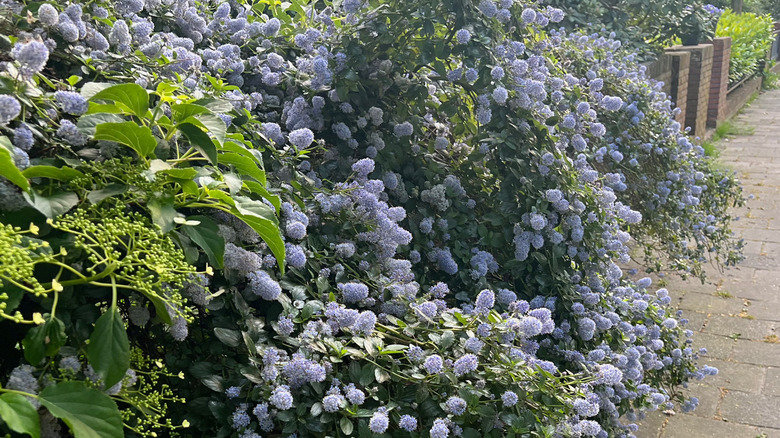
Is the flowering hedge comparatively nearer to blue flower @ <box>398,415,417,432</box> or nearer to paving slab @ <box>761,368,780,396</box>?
blue flower @ <box>398,415,417,432</box>

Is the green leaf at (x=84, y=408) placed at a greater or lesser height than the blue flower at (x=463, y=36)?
lesser

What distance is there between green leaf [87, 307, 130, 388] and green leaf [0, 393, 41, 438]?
0.45 ft

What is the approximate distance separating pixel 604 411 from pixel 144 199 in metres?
1.74

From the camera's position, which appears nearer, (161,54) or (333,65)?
(161,54)

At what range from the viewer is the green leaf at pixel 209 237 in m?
1.53

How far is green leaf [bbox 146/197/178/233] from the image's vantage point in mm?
1421

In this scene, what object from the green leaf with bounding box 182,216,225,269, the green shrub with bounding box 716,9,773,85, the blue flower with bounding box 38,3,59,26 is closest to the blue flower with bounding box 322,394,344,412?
the green leaf with bounding box 182,216,225,269

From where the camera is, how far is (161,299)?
1.37 meters

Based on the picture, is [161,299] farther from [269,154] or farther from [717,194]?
[717,194]

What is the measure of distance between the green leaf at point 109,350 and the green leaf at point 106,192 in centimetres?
24

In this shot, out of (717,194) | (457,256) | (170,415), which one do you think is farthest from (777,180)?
(170,415)

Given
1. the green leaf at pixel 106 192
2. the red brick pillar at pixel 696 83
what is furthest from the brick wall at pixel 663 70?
the green leaf at pixel 106 192

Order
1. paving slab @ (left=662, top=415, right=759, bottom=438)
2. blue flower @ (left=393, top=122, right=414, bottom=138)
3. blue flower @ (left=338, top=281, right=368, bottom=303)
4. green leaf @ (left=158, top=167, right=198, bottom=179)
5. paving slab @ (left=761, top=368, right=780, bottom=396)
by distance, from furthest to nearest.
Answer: paving slab @ (left=761, top=368, right=780, bottom=396) → paving slab @ (left=662, top=415, right=759, bottom=438) → blue flower @ (left=393, top=122, right=414, bottom=138) → blue flower @ (left=338, top=281, right=368, bottom=303) → green leaf @ (left=158, top=167, right=198, bottom=179)

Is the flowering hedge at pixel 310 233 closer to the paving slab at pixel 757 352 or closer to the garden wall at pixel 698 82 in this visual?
the paving slab at pixel 757 352
